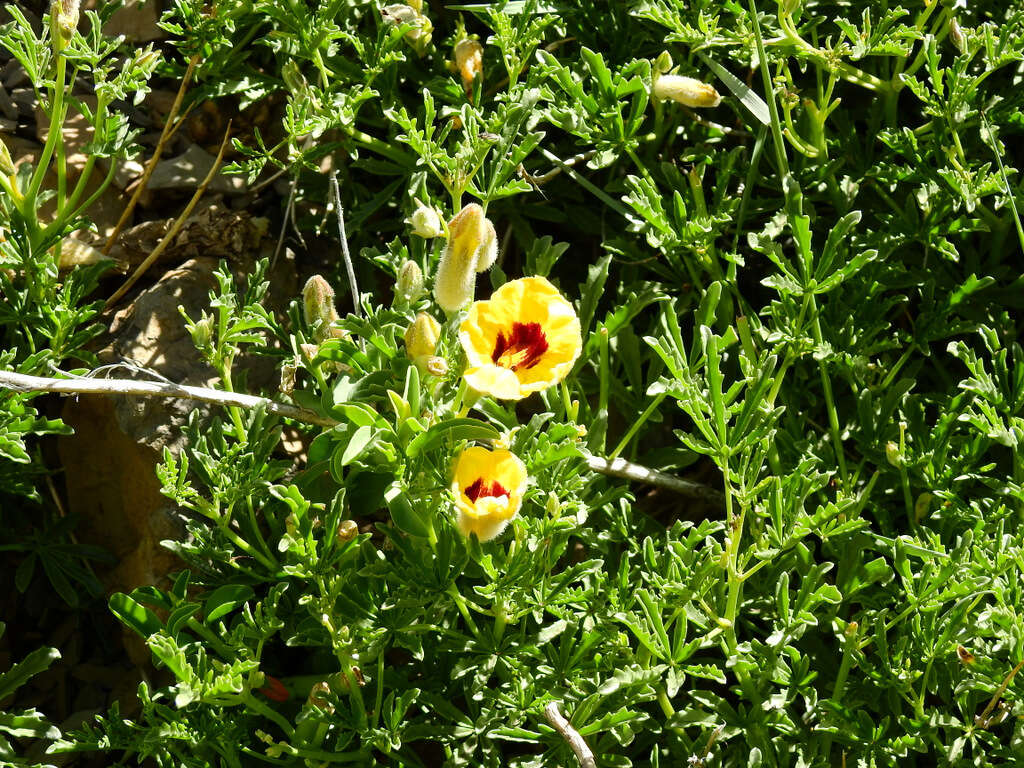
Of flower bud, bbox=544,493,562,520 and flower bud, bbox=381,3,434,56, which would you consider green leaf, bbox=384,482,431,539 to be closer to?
flower bud, bbox=544,493,562,520

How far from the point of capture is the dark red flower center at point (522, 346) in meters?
2.35

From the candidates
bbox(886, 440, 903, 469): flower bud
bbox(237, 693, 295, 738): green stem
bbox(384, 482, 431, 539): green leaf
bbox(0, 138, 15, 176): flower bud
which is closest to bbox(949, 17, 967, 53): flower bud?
bbox(886, 440, 903, 469): flower bud

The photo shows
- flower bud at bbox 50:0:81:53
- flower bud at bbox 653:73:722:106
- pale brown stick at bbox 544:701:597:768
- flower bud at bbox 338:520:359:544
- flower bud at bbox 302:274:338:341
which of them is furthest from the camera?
flower bud at bbox 653:73:722:106

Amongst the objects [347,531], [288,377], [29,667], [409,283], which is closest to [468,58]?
[409,283]

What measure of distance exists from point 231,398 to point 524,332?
69 centimetres

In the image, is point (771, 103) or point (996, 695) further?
point (771, 103)

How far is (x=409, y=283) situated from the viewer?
2586mm

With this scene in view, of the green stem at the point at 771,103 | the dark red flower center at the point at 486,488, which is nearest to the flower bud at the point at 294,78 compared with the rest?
the green stem at the point at 771,103

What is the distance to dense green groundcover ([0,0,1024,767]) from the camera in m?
2.48

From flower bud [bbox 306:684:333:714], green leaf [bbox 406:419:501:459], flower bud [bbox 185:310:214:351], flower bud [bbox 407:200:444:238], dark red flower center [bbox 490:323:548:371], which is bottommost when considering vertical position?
flower bud [bbox 306:684:333:714]

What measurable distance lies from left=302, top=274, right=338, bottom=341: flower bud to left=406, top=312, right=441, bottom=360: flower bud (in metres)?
0.34

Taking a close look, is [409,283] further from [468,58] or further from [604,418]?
[468,58]

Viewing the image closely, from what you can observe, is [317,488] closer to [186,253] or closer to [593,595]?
[593,595]

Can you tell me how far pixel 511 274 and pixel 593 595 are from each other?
1.17 metres
